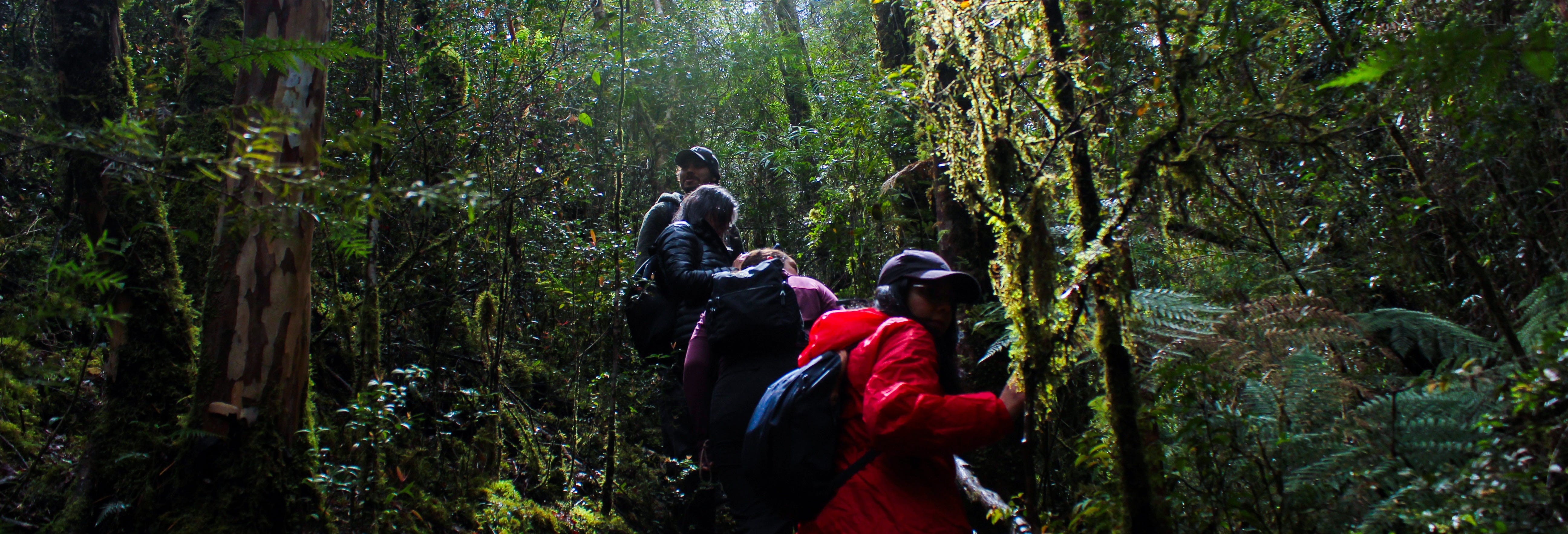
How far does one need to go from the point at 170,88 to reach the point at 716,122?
10.4 metres

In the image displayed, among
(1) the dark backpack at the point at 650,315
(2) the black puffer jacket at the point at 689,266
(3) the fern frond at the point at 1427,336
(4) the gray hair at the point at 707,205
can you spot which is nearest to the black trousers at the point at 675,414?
(1) the dark backpack at the point at 650,315

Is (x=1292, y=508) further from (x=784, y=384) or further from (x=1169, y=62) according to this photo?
(x=784, y=384)

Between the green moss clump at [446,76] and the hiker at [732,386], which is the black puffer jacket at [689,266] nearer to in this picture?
the hiker at [732,386]

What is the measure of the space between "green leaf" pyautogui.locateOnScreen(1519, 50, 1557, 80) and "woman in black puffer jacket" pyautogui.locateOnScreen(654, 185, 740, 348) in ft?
12.8

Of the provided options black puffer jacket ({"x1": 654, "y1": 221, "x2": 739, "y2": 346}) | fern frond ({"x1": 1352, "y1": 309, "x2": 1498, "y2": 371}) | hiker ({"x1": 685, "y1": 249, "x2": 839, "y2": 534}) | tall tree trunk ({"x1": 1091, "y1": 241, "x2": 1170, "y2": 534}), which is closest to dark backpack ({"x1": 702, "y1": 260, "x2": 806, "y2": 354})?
hiker ({"x1": 685, "y1": 249, "x2": 839, "y2": 534})

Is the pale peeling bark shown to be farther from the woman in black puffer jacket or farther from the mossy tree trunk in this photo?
the mossy tree trunk

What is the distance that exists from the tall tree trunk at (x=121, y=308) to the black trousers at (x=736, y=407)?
2.81 metres

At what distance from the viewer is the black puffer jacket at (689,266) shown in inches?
199

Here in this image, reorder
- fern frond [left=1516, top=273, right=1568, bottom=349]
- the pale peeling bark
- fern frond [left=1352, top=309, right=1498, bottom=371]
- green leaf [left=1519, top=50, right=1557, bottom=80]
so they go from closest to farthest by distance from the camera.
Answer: green leaf [left=1519, top=50, right=1557, bottom=80], fern frond [left=1516, top=273, right=1568, bottom=349], fern frond [left=1352, top=309, right=1498, bottom=371], the pale peeling bark

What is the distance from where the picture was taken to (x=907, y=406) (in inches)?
105

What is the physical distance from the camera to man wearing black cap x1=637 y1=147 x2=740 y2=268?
6.33 metres

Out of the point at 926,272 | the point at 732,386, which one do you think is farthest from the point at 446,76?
the point at 926,272

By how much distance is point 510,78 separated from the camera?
273 inches

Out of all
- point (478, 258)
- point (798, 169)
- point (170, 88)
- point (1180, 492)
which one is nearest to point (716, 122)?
point (798, 169)
